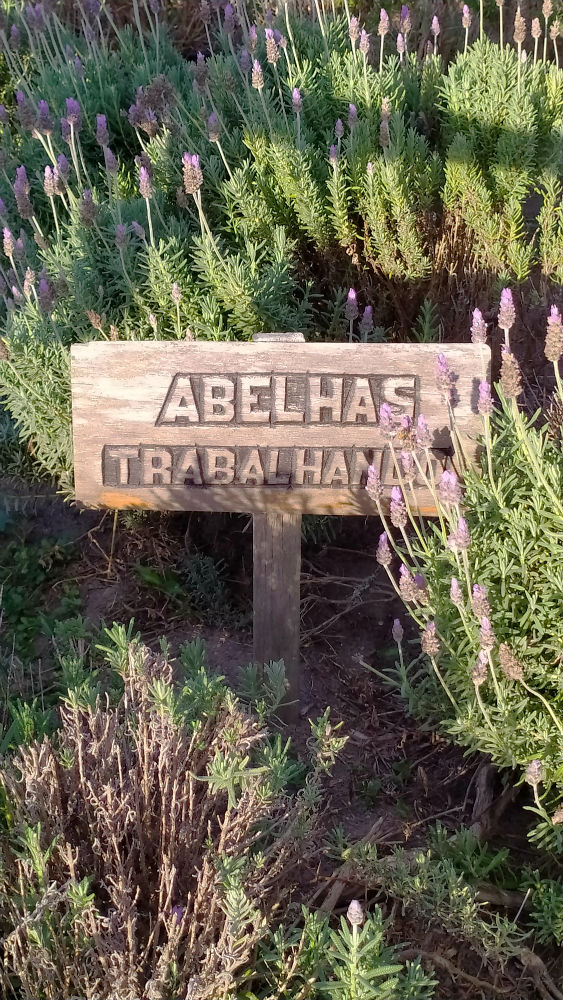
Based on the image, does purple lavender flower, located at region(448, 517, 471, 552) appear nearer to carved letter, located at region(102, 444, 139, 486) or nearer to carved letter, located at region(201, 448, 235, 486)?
carved letter, located at region(201, 448, 235, 486)

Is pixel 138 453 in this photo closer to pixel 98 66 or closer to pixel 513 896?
pixel 513 896

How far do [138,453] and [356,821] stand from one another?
1.14m

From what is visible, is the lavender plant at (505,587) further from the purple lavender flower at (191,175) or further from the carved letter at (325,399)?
the purple lavender flower at (191,175)

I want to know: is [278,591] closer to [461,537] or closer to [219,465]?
[219,465]

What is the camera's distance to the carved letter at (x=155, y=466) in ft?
8.16

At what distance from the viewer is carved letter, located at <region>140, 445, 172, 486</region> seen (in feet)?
8.16

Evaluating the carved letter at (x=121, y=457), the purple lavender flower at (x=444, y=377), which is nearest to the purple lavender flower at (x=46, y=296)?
the carved letter at (x=121, y=457)

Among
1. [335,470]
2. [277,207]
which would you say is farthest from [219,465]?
[277,207]

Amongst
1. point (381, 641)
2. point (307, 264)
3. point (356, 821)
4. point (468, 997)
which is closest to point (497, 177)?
point (307, 264)

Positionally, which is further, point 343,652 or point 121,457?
point 343,652

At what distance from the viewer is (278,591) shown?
2586 mm

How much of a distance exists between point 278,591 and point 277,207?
1.55 metres

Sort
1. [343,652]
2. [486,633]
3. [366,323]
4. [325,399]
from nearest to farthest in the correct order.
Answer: [486,633], [325,399], [366,323], [343,652]

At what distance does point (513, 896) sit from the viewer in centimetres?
217
